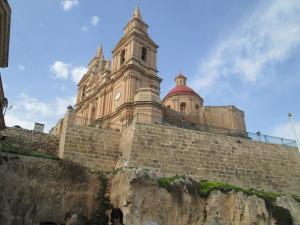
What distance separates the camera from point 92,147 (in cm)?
1817

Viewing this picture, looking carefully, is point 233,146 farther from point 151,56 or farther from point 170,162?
point 151,56

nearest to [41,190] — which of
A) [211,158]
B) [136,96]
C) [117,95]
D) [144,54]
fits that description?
[211,158]

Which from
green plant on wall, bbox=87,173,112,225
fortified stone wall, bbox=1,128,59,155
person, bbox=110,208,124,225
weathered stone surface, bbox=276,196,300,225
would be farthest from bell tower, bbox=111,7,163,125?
person, bbox=110,208,124,225

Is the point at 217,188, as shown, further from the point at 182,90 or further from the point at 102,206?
the point at 182,90

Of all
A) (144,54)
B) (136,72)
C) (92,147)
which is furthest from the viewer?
(144,54)

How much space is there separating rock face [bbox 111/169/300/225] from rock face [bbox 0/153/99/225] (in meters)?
1.55

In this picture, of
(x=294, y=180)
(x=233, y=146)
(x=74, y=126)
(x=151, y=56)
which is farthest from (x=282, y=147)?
(x=151, y=56)

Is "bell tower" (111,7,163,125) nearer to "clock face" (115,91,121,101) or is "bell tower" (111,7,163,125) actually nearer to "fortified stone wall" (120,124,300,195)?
"clock face" (115,91,121,101)

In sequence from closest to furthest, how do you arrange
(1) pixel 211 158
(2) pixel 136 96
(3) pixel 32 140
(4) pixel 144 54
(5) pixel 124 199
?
(5) pixel 124 199
(3) pixel 32 140
(1) pixel 211 158
(2) pixel 136 96
(4) pixel 144 54

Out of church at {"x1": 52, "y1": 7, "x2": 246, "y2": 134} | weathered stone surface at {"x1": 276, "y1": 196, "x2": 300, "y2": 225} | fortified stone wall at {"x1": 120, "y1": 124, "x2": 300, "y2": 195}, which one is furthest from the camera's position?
church at {"x1": 52, "y1": 7, "x2": 246, "y2": 134}

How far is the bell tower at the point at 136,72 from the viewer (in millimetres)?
25641

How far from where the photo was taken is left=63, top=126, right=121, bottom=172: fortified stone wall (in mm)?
17516

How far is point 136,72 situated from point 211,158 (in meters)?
13.4

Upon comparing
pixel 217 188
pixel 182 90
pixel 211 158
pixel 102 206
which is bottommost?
pixel 102 206
